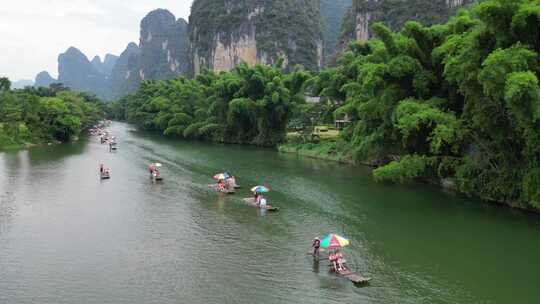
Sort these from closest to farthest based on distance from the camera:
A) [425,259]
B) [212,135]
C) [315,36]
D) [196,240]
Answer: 1. [425,259]
2. [196,240]
3. [212,135]
4. [315,36]

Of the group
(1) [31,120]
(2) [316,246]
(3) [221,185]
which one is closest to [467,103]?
(2) [316,246]

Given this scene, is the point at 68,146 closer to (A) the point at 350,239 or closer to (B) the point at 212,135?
(B) the point at 212,135

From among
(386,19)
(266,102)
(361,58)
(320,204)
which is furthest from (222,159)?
(386,19)

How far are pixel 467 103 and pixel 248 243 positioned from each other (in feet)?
46.4

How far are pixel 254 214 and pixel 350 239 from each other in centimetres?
590

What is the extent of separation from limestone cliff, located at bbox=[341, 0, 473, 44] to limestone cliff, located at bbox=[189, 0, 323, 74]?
53.2 feet

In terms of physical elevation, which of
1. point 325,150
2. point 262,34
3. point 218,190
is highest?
point 262,34

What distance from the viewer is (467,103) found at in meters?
25.6

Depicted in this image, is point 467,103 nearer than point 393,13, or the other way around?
point 467,103

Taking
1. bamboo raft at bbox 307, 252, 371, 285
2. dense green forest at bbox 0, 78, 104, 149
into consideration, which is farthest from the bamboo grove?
dense green forest at bbox 0, 78, 104, 149

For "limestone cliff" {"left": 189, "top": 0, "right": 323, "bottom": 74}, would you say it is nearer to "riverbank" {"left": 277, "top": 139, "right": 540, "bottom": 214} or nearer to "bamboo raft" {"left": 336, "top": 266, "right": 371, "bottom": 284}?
"riverbank" {"left": 277, "top": 139, "right": 540, "bottom": 214}

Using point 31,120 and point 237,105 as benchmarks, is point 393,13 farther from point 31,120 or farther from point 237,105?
point 31,120

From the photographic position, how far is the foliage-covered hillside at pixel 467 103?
2069 cm

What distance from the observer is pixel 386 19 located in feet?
341
